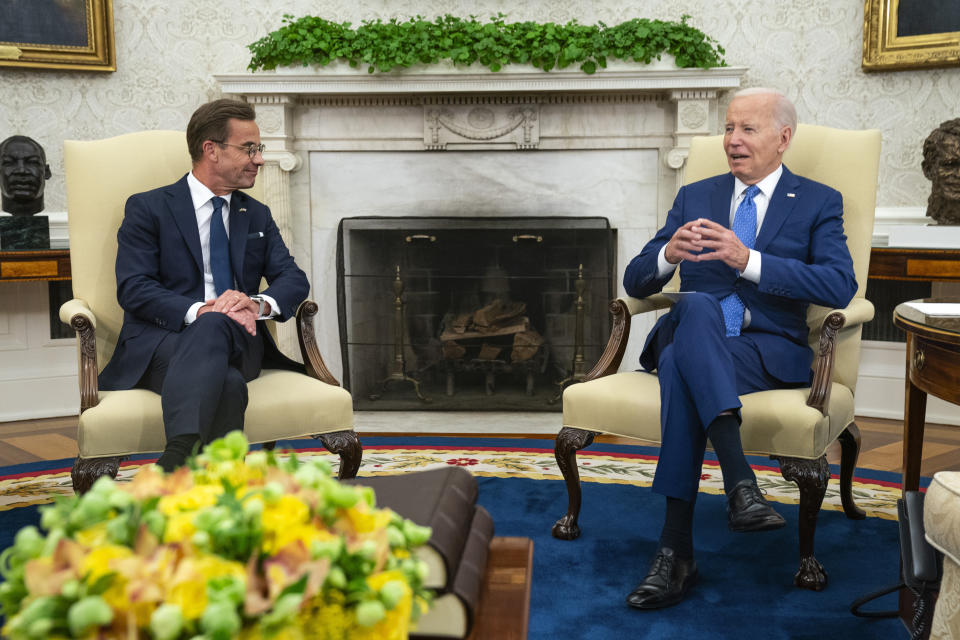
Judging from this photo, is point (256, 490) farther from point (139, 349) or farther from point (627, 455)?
point (627, 455)

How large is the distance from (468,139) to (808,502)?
269cm

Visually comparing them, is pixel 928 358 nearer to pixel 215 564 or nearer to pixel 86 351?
pixel 215 564

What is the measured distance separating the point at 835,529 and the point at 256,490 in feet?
7.61

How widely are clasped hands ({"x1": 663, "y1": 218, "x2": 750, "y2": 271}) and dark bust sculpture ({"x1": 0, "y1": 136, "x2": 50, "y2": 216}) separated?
2.92 m

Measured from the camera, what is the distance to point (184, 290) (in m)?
2.56

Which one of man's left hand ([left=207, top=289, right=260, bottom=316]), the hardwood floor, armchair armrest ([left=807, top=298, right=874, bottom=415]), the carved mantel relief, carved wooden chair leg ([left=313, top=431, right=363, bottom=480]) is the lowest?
the hardwood floor

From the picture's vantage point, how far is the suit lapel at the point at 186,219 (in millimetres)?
2541

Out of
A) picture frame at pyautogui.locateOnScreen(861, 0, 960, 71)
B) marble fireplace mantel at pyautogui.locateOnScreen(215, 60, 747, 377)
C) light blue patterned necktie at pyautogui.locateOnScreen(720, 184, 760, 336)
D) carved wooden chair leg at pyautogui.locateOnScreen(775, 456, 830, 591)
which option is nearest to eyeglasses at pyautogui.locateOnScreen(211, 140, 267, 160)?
light blue patterned necktie at pyautogui.locateOnScreen(720, 184, 760, 336)

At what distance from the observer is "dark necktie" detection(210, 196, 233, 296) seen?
2.58m

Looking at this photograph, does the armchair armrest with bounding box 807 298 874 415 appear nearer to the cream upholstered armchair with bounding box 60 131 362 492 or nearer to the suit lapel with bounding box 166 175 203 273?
the cream upholstered armchair with bounding box 60 131 362 492

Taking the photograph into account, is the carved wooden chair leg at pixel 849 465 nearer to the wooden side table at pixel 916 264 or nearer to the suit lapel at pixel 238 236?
the wooden side table at pixel 916 264

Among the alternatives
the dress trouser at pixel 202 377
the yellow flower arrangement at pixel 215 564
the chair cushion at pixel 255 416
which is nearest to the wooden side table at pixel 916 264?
the chair cushion at pixel 255 416

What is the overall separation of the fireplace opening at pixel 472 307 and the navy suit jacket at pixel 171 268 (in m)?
1.64

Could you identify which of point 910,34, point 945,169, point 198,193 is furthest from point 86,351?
Result: point 910,34
